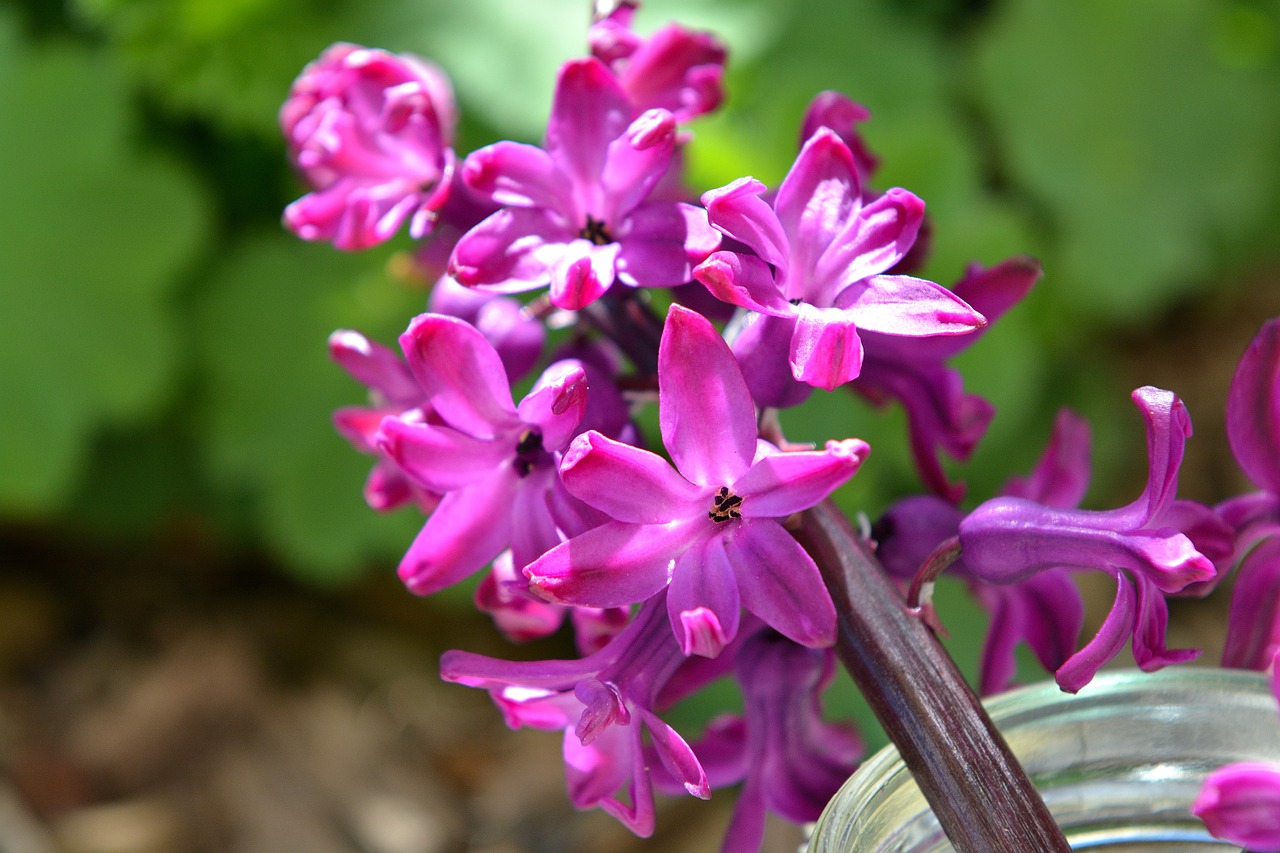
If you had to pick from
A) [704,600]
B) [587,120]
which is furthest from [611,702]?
[587,120]

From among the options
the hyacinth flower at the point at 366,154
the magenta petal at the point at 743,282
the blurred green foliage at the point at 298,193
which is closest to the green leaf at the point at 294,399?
the blurred green foliage at the point at 298,193

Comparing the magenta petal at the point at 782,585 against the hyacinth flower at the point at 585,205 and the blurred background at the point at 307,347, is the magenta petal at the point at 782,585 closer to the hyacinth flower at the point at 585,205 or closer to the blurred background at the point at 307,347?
the hyacinth flower at the point at 585,205

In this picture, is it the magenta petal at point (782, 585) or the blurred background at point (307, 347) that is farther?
the blurred background at point (307, 347)

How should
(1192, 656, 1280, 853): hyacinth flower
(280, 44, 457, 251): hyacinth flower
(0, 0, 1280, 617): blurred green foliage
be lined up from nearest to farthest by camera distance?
(1192, 656, 1280, 853): hyacinth flower → (280, 44, 457, 251): hyacinth flower → (0, 0, 1280, 617): blurred green foliage

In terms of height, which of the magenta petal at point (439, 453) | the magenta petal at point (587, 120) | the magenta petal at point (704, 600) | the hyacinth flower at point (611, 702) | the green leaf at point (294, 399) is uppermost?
the green leaf at point (294, 399)

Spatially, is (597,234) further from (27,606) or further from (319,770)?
(27,606)

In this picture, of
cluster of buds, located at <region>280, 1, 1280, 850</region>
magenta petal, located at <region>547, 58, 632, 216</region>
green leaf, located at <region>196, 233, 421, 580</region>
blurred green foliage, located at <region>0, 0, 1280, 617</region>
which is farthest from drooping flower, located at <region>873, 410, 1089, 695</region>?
green leaf, located at <region>196, 233, 421, 580</region>

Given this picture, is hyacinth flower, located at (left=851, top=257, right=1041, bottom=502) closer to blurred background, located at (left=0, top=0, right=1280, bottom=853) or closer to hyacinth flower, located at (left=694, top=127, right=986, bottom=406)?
hyacinth flower, located at (left=694, top=127, right=986, bottom=406)
